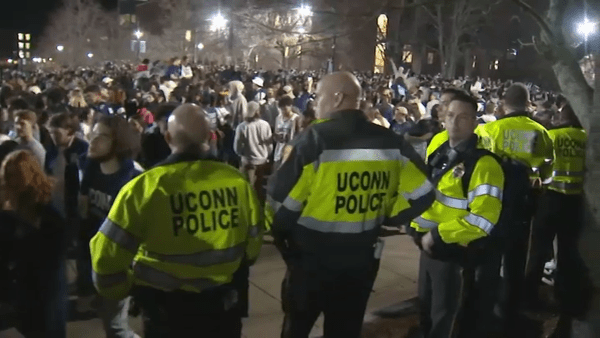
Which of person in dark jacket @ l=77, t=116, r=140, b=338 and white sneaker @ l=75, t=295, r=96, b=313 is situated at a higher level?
person in dark jacket @ l=77, t=116, r=140, b=338

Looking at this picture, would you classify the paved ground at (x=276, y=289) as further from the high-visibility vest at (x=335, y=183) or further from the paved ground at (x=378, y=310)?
the high-visibility vest at (x=335, y=183)

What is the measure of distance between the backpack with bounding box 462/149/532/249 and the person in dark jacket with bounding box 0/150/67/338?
2.63 meters

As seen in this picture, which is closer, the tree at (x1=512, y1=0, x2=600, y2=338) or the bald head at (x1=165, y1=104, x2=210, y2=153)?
the bald head at (x1=165, y1=104, x2=210, y2=153)

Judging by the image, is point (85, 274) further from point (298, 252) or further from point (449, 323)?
point (449, 323)

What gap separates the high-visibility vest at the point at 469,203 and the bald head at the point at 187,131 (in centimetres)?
175

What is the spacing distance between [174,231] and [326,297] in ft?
3.30

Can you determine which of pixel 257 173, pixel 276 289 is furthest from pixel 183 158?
pixel 257 173

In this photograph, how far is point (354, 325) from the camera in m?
3.66

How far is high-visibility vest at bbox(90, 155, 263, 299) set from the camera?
2965 mm

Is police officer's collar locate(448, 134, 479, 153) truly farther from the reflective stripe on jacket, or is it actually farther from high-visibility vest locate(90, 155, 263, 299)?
high-visibility vest locate(90, 155, 263, 299)

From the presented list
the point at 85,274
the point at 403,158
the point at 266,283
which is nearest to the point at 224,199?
the point at 403,158

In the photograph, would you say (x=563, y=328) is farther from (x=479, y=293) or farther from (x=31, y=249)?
(x=31, y=249)

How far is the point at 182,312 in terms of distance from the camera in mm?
3135

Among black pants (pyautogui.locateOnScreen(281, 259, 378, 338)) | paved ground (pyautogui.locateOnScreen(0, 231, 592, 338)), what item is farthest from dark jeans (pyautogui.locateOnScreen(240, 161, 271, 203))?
black pants (pyautogui.locateOnScreen(281, 259, 378, 338))
